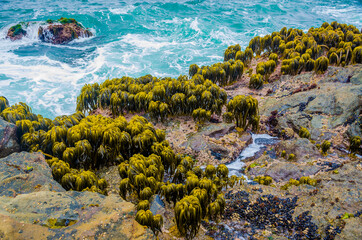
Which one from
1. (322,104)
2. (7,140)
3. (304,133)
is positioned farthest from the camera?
(322,104)

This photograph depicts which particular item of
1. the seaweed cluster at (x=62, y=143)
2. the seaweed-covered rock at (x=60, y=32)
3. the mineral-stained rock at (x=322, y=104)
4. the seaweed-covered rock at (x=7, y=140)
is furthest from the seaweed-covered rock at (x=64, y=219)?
the seaweed-covered rock at (x=60, y=32)

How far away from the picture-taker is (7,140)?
26.1 ft

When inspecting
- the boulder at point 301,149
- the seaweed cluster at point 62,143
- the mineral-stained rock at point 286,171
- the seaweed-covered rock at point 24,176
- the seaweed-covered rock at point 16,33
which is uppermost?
the seaweed-covered rock at point 16,33

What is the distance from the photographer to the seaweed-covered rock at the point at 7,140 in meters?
7.79

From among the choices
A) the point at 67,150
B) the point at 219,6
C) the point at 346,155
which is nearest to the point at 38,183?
the point at 67,150

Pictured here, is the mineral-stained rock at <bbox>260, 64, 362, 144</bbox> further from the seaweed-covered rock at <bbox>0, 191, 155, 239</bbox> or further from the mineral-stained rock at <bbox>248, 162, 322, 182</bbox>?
the seaweed-covered rock at <bbox>0, 191, 155, 239</bbox>

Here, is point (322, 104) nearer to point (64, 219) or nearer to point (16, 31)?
point (64, 219)

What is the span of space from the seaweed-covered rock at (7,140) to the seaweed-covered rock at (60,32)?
2124 centimetres

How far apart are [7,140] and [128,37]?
23260 millimetres

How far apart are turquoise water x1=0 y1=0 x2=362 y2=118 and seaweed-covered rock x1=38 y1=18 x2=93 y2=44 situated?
85 cm

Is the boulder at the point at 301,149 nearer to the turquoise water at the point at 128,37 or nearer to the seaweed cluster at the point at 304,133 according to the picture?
the seaweed cluster at the point at 304,133

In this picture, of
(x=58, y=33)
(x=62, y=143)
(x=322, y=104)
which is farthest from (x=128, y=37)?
(x=322, y=104)

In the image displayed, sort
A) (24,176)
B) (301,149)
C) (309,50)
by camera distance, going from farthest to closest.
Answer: (309,50), (301,149), (24,176)

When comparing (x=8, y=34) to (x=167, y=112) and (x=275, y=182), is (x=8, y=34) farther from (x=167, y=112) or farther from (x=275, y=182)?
(x=275, y=182)
